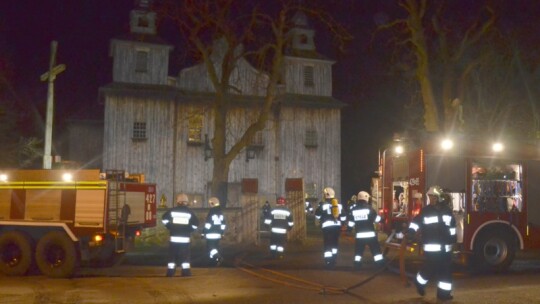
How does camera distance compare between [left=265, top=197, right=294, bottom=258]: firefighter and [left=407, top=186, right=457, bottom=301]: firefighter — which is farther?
[left=265, top=197, right=294, bottom=258]: firefighter

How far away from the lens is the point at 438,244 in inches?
373

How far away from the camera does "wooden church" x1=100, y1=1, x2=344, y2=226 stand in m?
31.8

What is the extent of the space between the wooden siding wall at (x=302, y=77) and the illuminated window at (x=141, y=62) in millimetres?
7974

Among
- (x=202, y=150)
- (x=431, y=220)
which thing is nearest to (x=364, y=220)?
(x=431, y=220)

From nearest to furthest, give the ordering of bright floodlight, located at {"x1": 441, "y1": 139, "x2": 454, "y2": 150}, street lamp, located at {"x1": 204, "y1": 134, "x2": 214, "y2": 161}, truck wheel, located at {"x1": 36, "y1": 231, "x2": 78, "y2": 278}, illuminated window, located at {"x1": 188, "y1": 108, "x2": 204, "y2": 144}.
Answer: truck wheel, located at {"x1": 36, "y1": 231, "x2": 78, "y2": 278} < bright floodlight, located at {"x1": 441, "y1": 139, "x2": 454, "y2": 150} < street lamp, located at {"x1": 204, "y1": 134, "x2": 214, "y2": 161} < illuminated window, located at {"x1": 188, "y1": 108, "x2": 204, "y2": 144}

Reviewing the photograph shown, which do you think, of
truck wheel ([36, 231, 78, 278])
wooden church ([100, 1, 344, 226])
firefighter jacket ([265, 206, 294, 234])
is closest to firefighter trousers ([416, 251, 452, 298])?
firefighter jacket ([265, 206, 294, 234])

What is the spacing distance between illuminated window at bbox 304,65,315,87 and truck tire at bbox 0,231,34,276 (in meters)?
24.6

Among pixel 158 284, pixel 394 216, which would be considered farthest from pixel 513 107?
pixel 158 284

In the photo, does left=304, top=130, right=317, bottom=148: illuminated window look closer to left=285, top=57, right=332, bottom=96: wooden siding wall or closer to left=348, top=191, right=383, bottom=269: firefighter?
left=285, top=57, right=332, bottom=96: wooden siding wall

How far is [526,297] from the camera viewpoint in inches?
383

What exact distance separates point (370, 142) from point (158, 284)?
3927 centimetres

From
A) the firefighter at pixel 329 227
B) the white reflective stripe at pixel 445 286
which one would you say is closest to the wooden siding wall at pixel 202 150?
the firefighter at pixel 329 227

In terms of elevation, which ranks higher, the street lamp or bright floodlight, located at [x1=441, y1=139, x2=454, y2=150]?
the street lamp

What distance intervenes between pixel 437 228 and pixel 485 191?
181 inches
